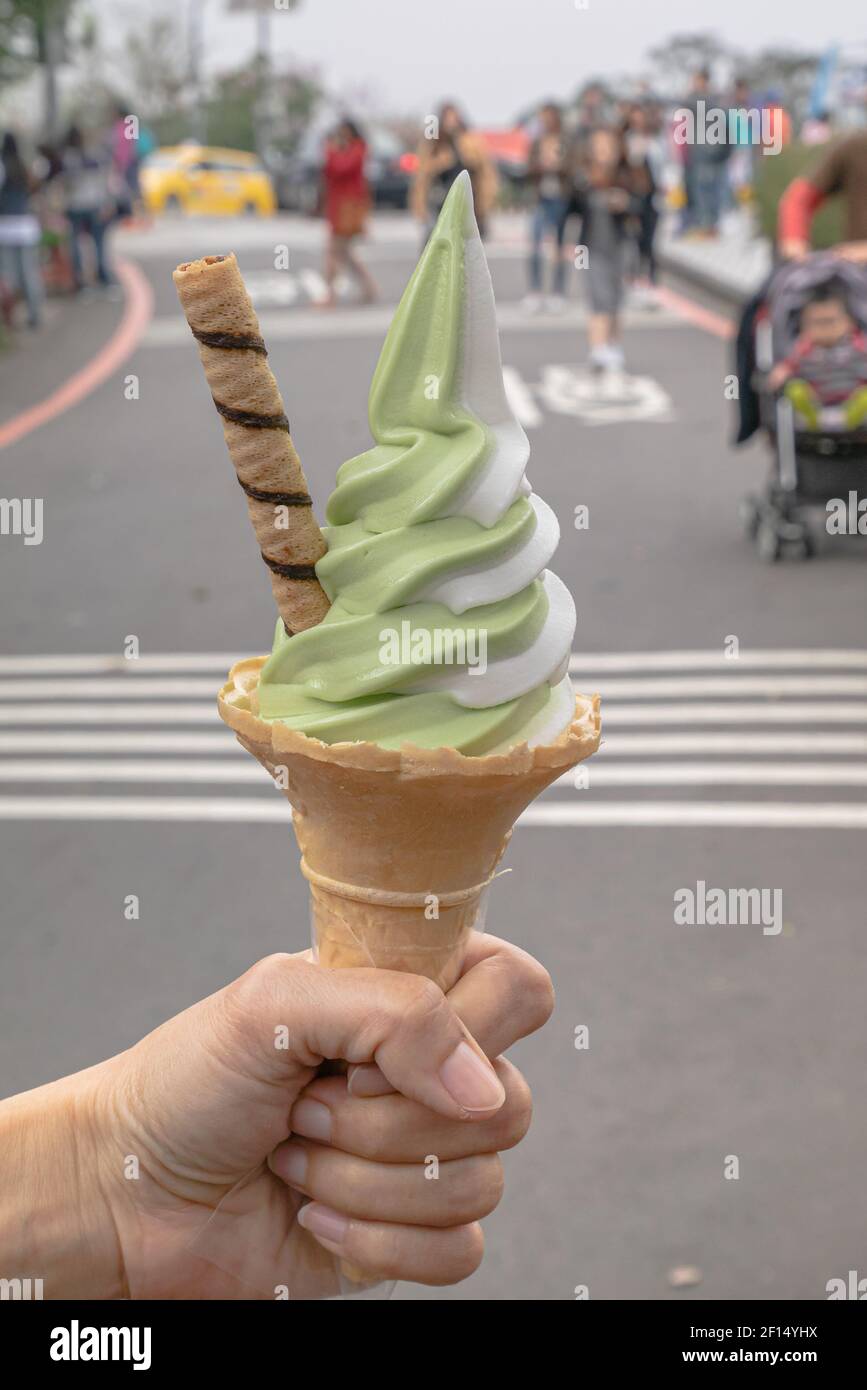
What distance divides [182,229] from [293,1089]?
31.1m

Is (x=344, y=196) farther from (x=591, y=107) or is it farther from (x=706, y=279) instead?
(x=591, y=107)

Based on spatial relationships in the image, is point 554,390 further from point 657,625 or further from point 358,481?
point 358,481

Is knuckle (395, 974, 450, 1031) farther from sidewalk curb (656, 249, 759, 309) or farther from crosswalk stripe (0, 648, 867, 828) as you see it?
sidewalk curb (656, 249, 759, 309)

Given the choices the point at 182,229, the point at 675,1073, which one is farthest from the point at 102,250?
the point at 675,1073

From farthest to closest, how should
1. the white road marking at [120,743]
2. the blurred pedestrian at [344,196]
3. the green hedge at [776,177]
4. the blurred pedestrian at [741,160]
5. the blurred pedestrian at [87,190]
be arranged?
the blurred pedestrian at [741,160]
the blurred pedestrian at [87,190]
the green hedge at [776,177]
the blurred pedestrian at [344,196]
the white road marking at [120,743]

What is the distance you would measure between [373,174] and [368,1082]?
1351 inches

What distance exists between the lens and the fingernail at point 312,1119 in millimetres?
2182

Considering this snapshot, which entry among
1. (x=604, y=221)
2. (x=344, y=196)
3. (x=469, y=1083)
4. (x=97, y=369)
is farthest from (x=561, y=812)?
(x=344, y=196)

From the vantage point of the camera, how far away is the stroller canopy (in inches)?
361

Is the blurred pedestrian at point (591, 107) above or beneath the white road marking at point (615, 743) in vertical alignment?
above

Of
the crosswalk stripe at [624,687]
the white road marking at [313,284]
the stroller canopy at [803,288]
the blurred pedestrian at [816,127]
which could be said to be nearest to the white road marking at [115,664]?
the crosswalk stripe at [624,687]

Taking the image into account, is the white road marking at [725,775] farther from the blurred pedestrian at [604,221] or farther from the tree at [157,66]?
the tree at [157,66]

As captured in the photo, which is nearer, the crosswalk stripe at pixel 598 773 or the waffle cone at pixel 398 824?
the waffle cone at pixel 398 824

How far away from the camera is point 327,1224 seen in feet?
7.27
